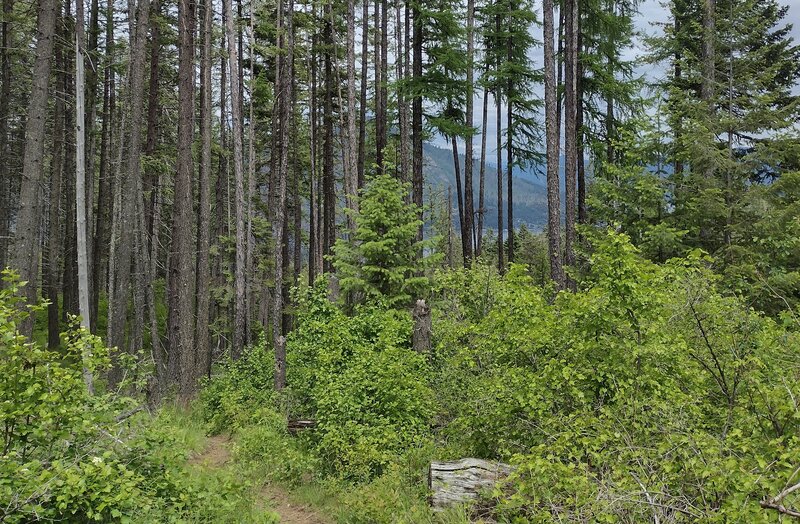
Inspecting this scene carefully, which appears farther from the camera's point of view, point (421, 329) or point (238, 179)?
point (238, 179)

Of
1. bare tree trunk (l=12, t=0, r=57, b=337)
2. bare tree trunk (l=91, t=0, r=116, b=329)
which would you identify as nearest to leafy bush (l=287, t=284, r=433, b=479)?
bare tree trunk (l=12, t=0, r=57, b=337)

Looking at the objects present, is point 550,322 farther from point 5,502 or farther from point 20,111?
point 20,111

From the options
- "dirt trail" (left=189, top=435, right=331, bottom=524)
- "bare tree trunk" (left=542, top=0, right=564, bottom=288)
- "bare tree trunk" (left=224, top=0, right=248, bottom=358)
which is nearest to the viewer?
"dirt trail" (left=189, top=435, right=331, bottom=524)

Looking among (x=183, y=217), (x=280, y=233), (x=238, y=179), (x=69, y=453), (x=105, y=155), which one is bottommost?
(x=69, y=453)

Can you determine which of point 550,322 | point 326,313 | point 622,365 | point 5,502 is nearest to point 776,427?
point 622,365

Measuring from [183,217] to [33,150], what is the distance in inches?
144

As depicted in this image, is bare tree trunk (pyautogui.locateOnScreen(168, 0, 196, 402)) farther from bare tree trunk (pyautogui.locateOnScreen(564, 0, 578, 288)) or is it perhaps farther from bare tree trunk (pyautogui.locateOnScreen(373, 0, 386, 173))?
bare tree trunk (pyautogui.locateOnScreen(564, 0, 578, 288))

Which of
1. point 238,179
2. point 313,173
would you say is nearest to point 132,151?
point 238,179

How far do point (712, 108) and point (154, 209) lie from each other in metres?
21.9

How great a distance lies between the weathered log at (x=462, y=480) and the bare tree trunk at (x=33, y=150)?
26.3ft

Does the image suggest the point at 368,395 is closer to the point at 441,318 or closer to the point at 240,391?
the point at 441,318

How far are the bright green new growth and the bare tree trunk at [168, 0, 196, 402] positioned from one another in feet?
13.2

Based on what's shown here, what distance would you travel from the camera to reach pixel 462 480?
19.6 feet

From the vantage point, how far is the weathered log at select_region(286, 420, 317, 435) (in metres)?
10.0
